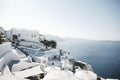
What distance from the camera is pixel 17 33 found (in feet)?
111

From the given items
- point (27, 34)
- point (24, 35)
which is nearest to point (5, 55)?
point (24, 35)

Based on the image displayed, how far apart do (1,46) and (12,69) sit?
10.6 ft

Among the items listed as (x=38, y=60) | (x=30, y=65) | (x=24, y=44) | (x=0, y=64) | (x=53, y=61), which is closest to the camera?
(x=0, y=64)

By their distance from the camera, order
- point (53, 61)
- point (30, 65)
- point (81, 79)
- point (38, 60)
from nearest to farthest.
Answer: point (81, 79) → point (30, 65) → point (38, 60) → point (53, 61)

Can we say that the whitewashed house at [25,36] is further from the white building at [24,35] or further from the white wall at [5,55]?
the white wall at [5,55]

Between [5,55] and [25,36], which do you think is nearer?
[5,55]

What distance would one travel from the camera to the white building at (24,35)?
A: 3359 centimetres

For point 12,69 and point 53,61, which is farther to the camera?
point 53,61

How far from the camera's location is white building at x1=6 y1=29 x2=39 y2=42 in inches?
1323

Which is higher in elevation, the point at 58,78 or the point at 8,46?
the point at 8,46

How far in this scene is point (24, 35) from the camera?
34750mm

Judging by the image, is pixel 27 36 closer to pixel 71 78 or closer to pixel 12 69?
pixel 12 69

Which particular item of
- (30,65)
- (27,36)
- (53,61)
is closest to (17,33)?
(27,36)

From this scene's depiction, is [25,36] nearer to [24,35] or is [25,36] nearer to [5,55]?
[24,35]
